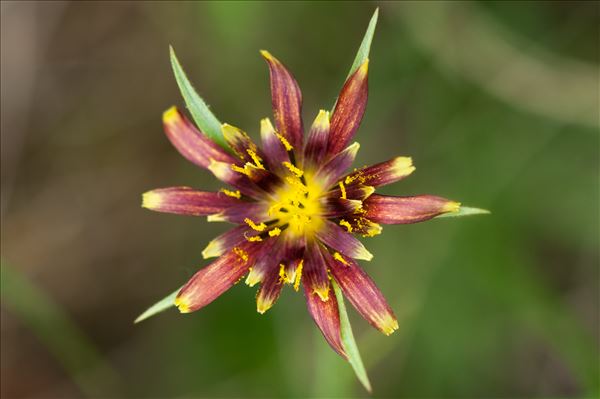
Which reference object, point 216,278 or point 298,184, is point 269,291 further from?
point 298,184

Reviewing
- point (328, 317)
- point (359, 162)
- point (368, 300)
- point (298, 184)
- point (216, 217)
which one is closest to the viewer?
point (328, 317)

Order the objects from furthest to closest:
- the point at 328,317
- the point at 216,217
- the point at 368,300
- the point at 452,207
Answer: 1. the point at 216,217
2. the point at 368,300
3. the point at 328,317
4. the point at 452,207

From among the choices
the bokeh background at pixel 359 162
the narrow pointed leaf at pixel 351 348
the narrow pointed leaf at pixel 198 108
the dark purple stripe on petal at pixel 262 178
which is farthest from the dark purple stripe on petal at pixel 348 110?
the bokeh background at pixel 359 162

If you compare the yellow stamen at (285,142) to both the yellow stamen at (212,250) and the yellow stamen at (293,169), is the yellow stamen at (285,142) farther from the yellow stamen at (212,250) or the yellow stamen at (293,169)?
the yellow stamen at (212,250)

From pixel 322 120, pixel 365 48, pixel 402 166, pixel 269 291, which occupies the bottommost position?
pixel 269 291

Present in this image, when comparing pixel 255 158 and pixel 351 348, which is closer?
pixel 351 348

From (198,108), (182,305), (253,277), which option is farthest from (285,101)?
(182,305)
